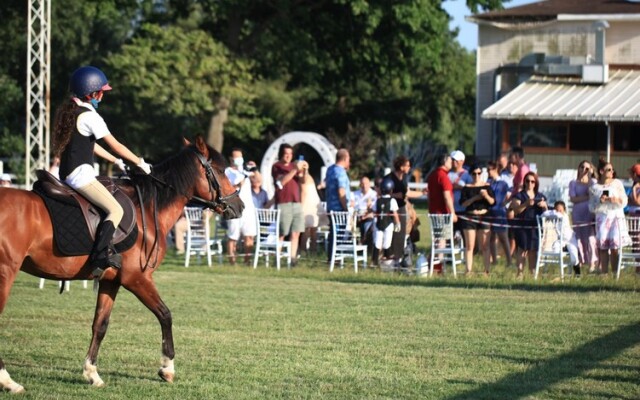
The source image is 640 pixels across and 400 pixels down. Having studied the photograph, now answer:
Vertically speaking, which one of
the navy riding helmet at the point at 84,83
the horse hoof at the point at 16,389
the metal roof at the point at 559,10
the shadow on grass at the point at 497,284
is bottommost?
the horse hoof at the point at 16,389

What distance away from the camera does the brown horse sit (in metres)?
8.83

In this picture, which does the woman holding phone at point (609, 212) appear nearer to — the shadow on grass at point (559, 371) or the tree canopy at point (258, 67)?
the shadow on grass at point (559, 371)

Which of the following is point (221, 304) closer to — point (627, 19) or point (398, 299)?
point (398, 299)

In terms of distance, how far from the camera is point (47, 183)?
9.23 meters

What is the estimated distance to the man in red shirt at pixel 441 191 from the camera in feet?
60.8

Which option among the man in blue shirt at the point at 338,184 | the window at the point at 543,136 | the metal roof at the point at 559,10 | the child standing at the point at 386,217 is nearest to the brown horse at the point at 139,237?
the child standing at the point at 386,217

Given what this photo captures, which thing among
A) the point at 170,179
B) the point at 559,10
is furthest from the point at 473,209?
the point at 559,10

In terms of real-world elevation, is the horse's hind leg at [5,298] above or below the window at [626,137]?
below

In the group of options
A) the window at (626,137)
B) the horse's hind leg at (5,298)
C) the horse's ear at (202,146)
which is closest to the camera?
the horse's hind leg at (5,298)

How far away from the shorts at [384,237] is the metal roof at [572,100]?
19135 mm

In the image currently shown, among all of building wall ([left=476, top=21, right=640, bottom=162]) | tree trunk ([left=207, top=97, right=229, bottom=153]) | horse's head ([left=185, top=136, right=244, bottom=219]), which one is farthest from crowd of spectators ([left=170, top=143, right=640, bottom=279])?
tree trunk ([left=207, top=97, right=229, bottom=153])

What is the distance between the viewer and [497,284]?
17312 millimetres

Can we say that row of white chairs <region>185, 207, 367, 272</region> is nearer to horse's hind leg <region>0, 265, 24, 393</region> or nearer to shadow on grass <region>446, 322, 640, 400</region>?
shadow on grass <region>446, 322, 640, 400</region>

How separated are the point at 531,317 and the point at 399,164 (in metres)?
6.34
